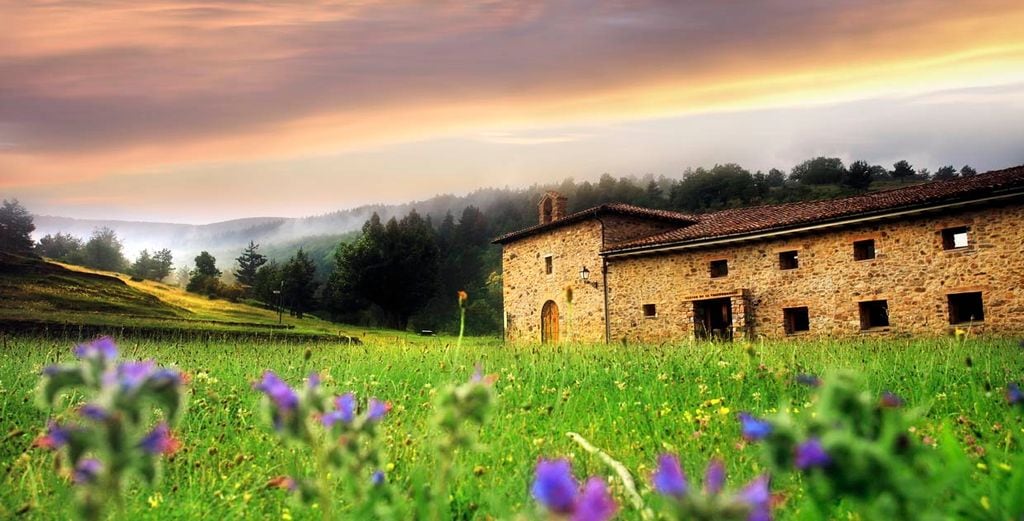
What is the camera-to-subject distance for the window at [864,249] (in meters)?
23.0

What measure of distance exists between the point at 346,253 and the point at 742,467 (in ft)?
198

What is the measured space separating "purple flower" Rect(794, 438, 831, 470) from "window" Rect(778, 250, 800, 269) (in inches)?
1009

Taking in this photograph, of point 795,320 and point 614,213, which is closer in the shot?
point 795,320

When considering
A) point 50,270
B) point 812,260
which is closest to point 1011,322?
point 812,260

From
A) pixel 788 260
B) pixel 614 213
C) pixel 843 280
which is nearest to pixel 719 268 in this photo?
pixel 788 260

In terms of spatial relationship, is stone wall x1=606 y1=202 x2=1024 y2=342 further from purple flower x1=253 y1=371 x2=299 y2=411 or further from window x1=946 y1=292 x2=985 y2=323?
purple flower x1=253 y1=371 x2=299 y2=411

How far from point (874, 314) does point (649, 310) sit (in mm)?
8537

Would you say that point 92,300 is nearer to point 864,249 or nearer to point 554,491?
point 864,249

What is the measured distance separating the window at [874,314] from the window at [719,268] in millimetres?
5263

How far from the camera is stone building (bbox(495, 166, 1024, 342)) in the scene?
20250 mm

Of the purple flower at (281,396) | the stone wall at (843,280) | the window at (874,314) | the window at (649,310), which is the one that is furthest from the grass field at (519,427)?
the window at (649,310)

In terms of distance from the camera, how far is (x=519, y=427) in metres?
5.38

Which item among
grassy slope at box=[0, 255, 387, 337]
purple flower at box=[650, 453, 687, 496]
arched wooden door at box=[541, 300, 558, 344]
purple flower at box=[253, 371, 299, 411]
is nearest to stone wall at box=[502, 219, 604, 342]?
arched wooden door at box=[541, 300, 558, 344]

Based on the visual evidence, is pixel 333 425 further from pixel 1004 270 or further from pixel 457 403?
pixel 1004 270
